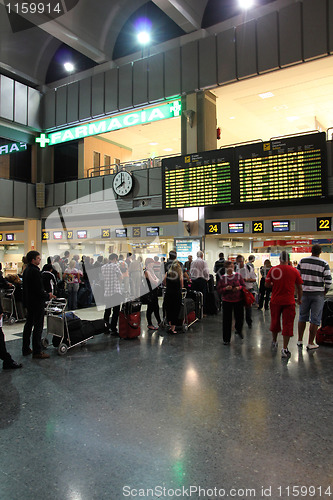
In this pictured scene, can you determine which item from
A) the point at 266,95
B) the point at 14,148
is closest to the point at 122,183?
the point at 14,148

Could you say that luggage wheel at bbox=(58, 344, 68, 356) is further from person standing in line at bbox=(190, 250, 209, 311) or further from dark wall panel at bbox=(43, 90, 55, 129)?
→ dark wall panel at bbox=(43, 90, 55, 129)

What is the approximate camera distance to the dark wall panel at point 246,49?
10.9 m

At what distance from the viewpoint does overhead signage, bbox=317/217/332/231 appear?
34.0 ft

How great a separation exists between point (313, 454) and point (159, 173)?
10.7 meters

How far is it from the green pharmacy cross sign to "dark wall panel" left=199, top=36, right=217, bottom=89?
115 centimetres

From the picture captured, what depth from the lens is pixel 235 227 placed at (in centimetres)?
1169

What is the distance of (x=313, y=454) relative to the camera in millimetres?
2939

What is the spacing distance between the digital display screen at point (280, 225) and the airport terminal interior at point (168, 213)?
4cm

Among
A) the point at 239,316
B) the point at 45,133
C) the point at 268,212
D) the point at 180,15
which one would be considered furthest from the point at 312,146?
the point at 45,133

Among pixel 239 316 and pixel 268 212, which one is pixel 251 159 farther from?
pixel 239 316

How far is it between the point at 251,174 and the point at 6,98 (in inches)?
414

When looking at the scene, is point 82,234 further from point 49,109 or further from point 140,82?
point 140,82

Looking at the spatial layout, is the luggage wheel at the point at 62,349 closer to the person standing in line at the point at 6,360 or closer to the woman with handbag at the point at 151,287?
the person standing in line at the point at 6,360

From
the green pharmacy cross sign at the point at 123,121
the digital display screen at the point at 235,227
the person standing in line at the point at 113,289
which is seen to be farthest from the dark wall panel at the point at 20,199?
the person standing in line at the point at 113,289
